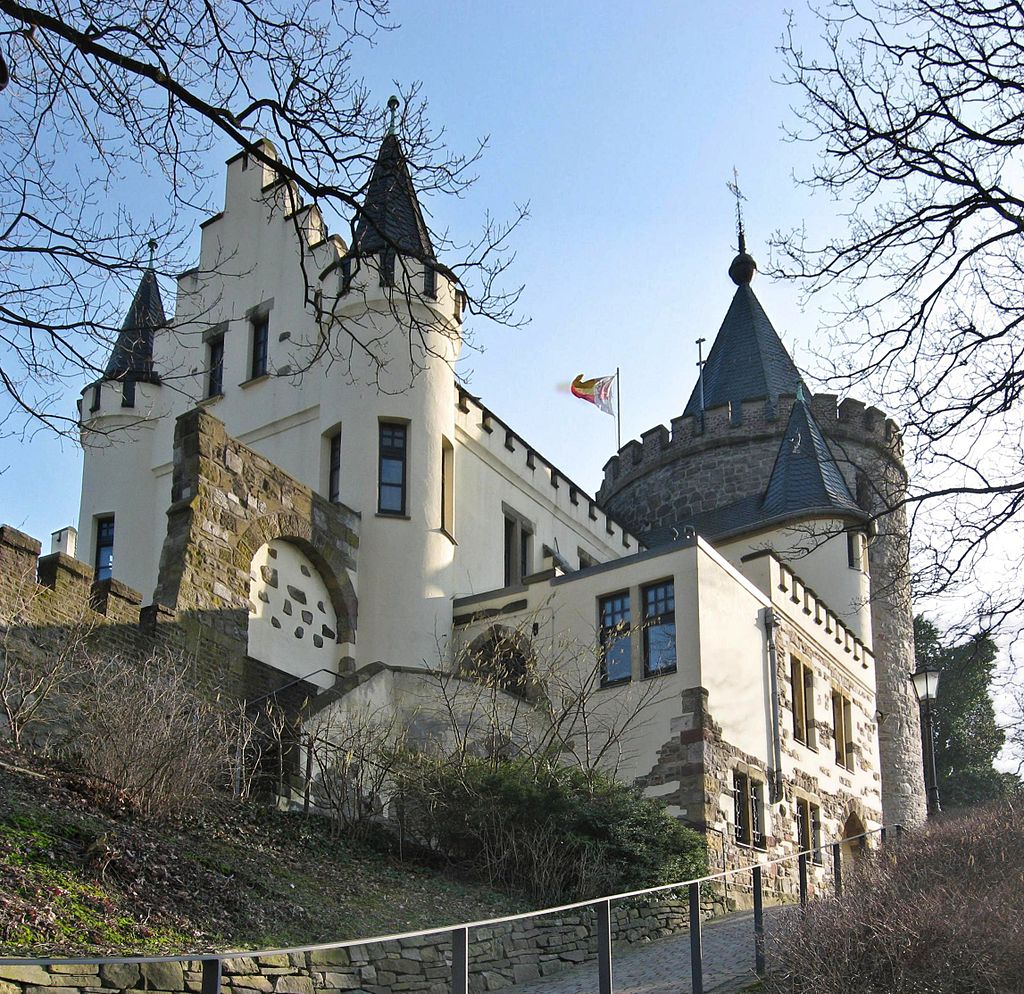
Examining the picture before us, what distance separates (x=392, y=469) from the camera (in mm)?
24219

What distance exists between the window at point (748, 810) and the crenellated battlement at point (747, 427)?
15371 millimetres

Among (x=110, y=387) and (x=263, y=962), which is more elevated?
(x=110, y=387)

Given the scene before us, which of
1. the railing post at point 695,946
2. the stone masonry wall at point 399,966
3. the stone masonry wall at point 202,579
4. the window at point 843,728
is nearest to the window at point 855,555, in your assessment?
the window at point 843,728

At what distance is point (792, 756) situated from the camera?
24078 millimetres

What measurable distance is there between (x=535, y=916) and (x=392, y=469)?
1272 centimetres

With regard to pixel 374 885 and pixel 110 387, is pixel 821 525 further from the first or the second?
pixel 374 885

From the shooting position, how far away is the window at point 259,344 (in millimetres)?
26609

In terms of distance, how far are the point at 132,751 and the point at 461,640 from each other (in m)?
11.3

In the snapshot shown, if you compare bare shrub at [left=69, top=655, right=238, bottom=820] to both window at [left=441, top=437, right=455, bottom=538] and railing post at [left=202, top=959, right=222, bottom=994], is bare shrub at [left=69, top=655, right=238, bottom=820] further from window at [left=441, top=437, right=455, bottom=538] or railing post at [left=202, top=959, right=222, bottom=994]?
window at [left=441, top=437, right=455, bottom=538]

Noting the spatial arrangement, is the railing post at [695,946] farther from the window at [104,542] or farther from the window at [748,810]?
the window at [104,542]

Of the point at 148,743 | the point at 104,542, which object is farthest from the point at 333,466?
the point at 148,743

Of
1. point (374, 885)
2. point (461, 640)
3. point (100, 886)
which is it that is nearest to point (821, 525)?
point (461, 640)

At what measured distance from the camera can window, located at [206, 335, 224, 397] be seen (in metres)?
27.3

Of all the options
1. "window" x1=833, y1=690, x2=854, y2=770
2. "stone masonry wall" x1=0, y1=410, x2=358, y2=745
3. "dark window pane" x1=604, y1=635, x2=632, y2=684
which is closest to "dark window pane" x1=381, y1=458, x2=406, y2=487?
"stone masonry wall" x1=0, y1=410, x2=358, y2=745
